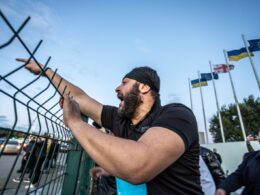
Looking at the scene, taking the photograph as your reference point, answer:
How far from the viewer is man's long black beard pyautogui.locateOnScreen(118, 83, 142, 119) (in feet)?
6.39

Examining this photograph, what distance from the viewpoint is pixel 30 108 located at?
3.93 feet

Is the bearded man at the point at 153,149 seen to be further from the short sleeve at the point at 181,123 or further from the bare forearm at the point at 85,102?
the bare forearm at the point at 85,102

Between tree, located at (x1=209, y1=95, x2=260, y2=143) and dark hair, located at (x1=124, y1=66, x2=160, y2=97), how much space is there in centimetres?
3761

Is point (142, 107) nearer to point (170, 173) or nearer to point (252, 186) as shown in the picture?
point (170, 173)

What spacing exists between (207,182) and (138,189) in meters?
1.84

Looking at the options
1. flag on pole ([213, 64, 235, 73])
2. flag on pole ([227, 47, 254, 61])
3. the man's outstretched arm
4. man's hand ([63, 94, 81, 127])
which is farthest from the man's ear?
flag on pole ([213, 64, 235, 73])

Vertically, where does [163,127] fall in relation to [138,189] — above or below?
above

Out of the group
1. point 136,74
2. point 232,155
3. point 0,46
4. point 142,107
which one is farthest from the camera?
point 232,155

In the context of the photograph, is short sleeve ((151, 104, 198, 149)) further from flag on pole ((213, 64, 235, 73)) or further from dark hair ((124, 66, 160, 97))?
flag on pole ((213, 64, 235, 73))

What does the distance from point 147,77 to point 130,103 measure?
1.20 feet

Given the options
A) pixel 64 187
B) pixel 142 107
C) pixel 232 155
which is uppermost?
pixel 232 155

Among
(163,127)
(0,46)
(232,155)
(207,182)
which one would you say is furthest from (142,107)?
(232,155)

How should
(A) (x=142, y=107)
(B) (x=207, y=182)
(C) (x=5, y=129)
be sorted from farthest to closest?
(B) (x=207, y=182), (A) (x=142, y=107), (C) (x=5, y=129)

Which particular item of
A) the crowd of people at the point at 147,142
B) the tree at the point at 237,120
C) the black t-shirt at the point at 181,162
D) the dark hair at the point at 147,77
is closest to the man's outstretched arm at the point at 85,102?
the crowd of people at the point at 147,142
